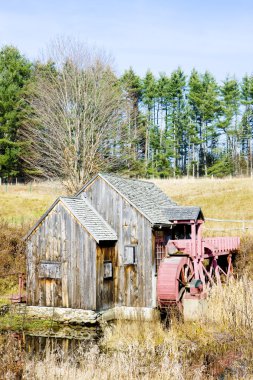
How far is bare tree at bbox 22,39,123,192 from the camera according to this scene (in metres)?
34.6

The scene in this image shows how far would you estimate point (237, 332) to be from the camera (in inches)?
511

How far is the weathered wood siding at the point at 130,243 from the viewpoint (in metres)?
20.2

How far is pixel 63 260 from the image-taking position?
2019cm

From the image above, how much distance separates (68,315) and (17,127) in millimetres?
31129

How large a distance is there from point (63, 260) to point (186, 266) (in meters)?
5.24

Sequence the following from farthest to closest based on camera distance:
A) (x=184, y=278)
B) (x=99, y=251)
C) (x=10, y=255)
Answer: (x=10, y=255) < (x=184, y=278) < (x=99, y=251)

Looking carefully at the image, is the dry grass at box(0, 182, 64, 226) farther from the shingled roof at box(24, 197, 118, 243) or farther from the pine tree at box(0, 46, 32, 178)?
the shingled roof at box(24, 197, 118, 243)

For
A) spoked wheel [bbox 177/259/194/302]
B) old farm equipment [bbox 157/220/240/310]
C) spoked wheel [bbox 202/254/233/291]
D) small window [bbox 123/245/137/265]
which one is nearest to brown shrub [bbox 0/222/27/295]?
small window [bbox 123/245/137/265]

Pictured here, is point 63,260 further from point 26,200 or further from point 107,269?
point 26,200

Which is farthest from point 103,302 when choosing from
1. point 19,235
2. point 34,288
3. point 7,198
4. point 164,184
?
point 164,184

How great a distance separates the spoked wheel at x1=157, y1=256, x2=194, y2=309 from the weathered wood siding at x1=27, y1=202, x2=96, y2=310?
8.79 ft

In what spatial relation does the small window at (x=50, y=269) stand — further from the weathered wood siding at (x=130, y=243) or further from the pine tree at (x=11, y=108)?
the pine tree at (x=11, y=108)

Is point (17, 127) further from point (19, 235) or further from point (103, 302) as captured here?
→ point (103, 302)

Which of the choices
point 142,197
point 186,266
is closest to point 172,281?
point 186,266
